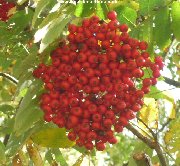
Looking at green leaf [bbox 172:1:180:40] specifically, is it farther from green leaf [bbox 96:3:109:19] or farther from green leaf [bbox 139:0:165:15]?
green leaf [bbox 96:3:109:19]

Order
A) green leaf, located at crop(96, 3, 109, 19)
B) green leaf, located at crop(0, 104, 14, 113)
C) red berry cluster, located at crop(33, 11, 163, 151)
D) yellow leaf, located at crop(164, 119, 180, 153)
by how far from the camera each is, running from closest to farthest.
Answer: red berry cluster, located at crop(33, 11, 163, 151) → green leaf, located at crop(96, 3, 109, 19) → yellow leaf, located at crop(164, 119, 180, 153) → green leaf, located at crop(0, 104, 14, 113)

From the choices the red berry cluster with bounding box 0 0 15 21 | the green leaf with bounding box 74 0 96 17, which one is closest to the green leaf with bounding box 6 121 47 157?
the green leaf with bounding box 74 0 96 17

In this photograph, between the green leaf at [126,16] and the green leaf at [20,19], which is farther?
the green leaf at [20,19]

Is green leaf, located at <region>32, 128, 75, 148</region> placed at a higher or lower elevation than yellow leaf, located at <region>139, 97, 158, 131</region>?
higher

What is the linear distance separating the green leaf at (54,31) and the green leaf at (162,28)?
2.42 ft

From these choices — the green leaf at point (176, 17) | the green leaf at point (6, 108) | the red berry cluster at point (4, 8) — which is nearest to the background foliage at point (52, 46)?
the green leaf at point (176, 17)

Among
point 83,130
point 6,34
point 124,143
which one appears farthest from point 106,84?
point 124,143

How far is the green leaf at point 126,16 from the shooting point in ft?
9.69

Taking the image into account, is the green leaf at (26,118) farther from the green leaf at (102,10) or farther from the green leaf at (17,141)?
the green leaf at (102,10)

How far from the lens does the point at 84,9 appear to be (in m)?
2.80

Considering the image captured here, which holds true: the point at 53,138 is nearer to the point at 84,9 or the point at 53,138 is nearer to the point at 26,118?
the point at 26,118

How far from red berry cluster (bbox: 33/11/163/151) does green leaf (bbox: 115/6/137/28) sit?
0.30 m

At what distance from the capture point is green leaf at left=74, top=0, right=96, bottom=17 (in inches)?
109

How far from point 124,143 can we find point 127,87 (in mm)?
6673
